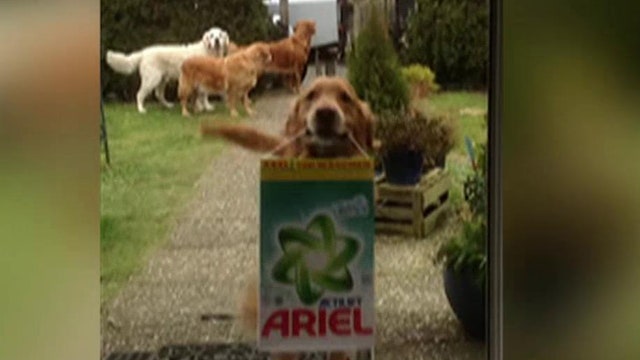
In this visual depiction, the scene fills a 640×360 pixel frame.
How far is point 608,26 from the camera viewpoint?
4.76 feet

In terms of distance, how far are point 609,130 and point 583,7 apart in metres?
0.21

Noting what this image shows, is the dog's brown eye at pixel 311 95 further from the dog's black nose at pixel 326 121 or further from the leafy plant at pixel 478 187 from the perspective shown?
the leafy plant at pixel 478 187

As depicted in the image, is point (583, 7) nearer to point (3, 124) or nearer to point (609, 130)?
point (609, 130)

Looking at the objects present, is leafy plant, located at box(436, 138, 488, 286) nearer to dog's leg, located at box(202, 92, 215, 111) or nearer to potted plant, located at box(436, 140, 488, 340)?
potted plant, located at box(436, 140, 488, 340)

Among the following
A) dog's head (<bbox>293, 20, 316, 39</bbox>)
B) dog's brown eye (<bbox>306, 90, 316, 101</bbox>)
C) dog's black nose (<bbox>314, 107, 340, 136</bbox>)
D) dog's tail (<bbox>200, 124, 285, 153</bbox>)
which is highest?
dog's head (<bbox>293, 20, 316, 39</bbox>)

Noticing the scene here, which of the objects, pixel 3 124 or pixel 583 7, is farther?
pixel 583 7

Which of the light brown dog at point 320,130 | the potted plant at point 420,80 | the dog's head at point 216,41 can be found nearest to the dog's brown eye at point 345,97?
the light brown dog at point 320,130

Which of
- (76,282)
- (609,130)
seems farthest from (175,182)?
(609,130)

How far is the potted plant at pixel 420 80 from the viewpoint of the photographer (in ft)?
4.71

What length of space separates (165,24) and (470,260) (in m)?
0.65

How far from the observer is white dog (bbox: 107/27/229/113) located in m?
1.38

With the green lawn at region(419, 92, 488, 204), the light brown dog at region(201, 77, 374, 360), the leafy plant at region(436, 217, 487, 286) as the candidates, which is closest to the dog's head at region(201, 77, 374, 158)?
the light brown dog at region(201, 77, 374, 360)

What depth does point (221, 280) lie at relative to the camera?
55.9 inches

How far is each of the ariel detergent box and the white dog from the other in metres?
0.20
